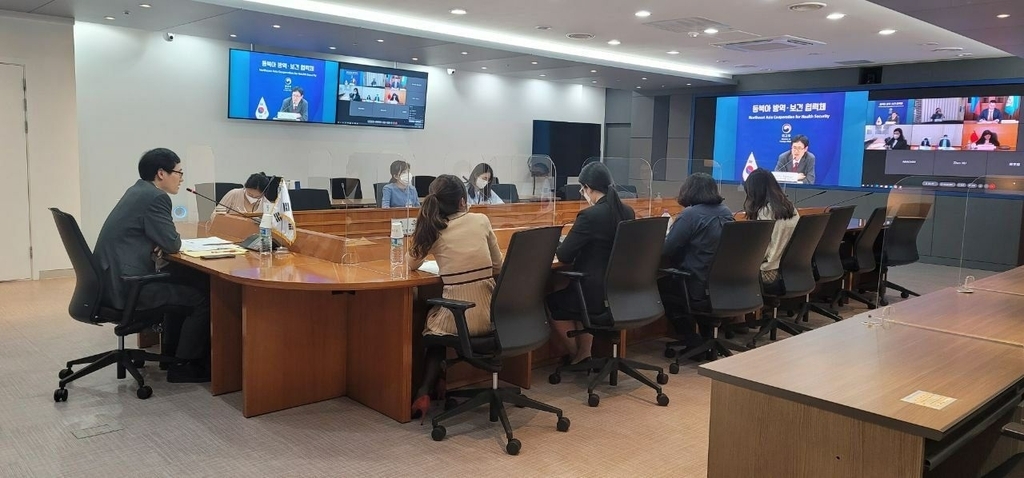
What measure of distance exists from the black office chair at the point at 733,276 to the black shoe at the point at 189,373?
8.65 feet

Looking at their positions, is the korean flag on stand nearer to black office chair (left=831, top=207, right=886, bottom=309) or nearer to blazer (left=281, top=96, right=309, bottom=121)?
black office chair (left=831, top=207, right=886, bottom=309)

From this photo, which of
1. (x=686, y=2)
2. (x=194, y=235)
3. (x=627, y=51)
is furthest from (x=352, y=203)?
(x=627, y=51)

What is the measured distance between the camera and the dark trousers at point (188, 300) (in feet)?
12.4

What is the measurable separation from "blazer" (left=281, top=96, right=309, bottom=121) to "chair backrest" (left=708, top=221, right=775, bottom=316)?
5.53 m

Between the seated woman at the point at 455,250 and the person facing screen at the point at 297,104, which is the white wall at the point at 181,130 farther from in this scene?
the seated woman at the point at 455,250

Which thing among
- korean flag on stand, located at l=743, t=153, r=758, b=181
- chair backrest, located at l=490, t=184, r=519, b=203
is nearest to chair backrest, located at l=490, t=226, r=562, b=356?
chair backrest, located at l=490, t=184, r=519, b=203

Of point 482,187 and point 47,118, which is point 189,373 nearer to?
point 482,187

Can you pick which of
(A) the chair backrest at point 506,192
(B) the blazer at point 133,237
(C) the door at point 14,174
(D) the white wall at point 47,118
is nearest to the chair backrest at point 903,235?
(A) the chair backrest at point 506,192

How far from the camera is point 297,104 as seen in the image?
323 inches

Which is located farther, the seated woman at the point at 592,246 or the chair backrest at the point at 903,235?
the chair backrest at the point at 903,235

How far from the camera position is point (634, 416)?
12.2 feet

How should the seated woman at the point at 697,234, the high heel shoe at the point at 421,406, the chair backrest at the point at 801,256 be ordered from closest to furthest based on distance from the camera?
the high heel shoe at the point at 421,406, the seated woman at the point at 697,234, the chair backrest at the point at 801,256

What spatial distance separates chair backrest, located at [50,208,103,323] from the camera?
11.8 feet

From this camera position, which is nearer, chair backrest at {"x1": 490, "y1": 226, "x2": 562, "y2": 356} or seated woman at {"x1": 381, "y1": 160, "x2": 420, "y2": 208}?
chair backrest at {"x1": 490, "y1": 226, "x2": 562, "y2": 356}
